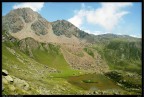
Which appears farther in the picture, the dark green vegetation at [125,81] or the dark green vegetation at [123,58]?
the dark green vegetation at [123,58]

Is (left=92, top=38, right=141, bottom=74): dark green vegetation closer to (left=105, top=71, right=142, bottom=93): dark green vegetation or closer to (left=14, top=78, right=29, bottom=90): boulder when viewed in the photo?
(left=105, top=71, right=142, bottom=93): dark green vegetation

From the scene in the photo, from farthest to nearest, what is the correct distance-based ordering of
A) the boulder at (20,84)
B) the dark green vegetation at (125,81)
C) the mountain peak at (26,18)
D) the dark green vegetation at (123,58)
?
1. the dark green vegetation at (123,58)
2. the dark green vegetation at (125,81)
3. the mountain peak at (26,18)
4. the boulder at (20,84)

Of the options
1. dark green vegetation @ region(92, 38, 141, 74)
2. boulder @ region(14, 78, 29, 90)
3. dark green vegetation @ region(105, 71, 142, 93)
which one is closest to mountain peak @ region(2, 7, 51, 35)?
boulder @ region(14, 78, 29, 90)

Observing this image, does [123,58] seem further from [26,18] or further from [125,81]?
[26,18]

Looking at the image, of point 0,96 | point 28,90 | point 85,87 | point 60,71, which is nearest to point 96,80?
point 85,87

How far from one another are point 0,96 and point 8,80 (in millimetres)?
5222

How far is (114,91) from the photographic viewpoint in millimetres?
36906

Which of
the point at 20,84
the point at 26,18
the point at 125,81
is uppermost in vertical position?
the point at 26,18

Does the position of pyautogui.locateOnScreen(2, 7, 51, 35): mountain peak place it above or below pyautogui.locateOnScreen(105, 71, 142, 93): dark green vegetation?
above

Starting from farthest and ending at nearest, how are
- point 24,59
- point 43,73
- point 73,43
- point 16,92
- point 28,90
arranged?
point 73,43, point 24,59, point 43,73, point 28,90, point 16,92

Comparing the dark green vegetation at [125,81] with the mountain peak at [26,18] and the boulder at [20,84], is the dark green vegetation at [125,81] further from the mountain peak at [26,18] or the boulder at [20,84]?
the boulder at [20,84]

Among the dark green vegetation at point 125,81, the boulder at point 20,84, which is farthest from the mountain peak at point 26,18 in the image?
the dark green vegetation at point 125,81

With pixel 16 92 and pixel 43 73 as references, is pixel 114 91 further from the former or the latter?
pixel 16 92

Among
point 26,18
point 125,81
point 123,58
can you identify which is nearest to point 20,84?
point 125,81
